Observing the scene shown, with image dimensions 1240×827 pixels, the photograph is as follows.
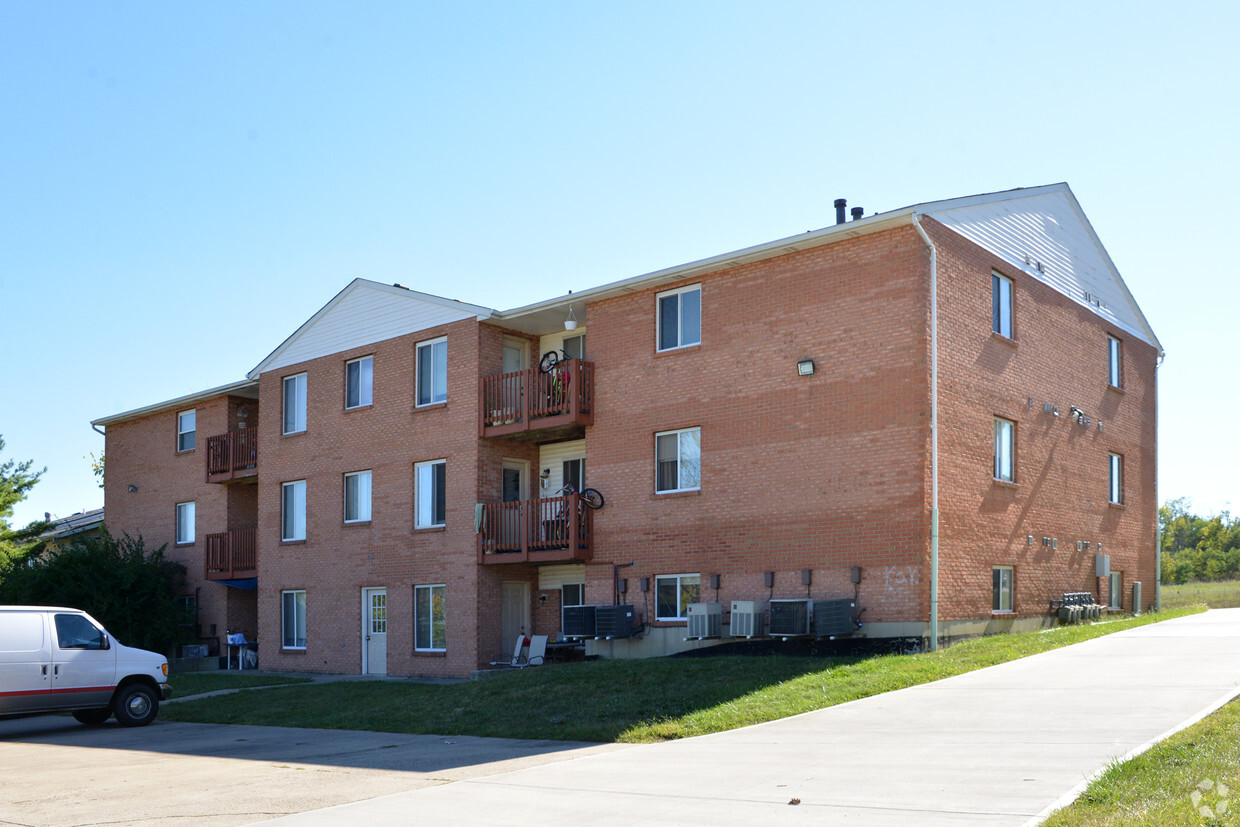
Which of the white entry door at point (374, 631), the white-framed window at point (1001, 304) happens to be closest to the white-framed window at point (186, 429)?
the white entry door at point (374, 631)

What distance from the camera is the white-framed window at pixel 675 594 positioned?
21.4 meters

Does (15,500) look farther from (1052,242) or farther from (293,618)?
(1052,242)

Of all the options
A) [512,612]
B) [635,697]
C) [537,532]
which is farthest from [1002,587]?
[512,612]

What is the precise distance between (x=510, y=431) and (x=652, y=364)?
384 cm

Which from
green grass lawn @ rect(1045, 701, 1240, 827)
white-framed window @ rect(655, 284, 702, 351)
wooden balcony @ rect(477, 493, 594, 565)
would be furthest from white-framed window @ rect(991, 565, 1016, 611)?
green grass lawn @ rect(1045, 701, 1240, 827)

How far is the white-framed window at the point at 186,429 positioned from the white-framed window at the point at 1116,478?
84.8ft

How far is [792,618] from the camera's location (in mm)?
18484

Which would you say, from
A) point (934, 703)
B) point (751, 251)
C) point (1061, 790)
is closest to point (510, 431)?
point (751, 251)

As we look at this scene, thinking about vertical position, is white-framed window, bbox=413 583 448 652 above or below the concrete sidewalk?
below

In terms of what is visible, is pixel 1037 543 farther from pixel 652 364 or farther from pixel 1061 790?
pixel 1061 790

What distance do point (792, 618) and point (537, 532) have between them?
270 inches

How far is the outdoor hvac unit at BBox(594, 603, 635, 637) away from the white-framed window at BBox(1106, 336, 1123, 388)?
12.7 metres

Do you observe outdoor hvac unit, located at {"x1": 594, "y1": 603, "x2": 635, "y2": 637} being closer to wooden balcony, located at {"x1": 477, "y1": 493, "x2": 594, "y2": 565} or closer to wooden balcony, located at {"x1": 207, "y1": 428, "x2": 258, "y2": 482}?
wooden balcony, located at {"x1": 477, "y1": 493, "x2": 594, "y2": 565}

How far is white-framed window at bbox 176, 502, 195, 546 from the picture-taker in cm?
3462
